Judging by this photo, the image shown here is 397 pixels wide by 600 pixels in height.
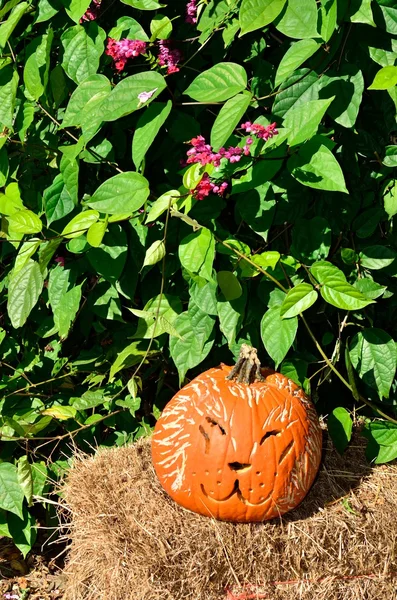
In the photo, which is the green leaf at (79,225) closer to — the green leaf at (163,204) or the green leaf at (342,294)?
the green leaf at (163,204)

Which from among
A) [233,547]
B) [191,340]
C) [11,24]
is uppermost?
[11,24]

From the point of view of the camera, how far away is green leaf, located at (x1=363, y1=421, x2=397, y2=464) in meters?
2.40

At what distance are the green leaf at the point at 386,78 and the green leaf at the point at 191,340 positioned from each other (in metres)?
0.87

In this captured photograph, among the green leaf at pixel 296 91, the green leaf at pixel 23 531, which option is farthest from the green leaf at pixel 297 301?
the green leaf at pixel 23 531

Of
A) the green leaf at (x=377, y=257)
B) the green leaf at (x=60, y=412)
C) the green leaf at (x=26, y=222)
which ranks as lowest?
the green leaf at (x=60, y=412)

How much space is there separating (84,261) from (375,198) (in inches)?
38.2

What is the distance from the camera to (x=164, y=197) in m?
2.09

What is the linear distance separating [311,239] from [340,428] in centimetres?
61

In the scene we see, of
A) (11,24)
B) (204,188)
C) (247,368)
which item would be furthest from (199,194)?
(11,24)

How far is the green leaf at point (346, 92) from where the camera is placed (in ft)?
6.84

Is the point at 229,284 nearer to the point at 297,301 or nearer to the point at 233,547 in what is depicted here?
the point at 297,301

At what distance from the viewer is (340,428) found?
2430 mm

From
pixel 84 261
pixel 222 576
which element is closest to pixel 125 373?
pixel 84 261

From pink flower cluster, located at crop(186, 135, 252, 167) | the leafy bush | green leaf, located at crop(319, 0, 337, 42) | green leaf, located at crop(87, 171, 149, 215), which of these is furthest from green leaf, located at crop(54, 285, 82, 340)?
green leaf, located at crop(319, 0, 337, 42)
